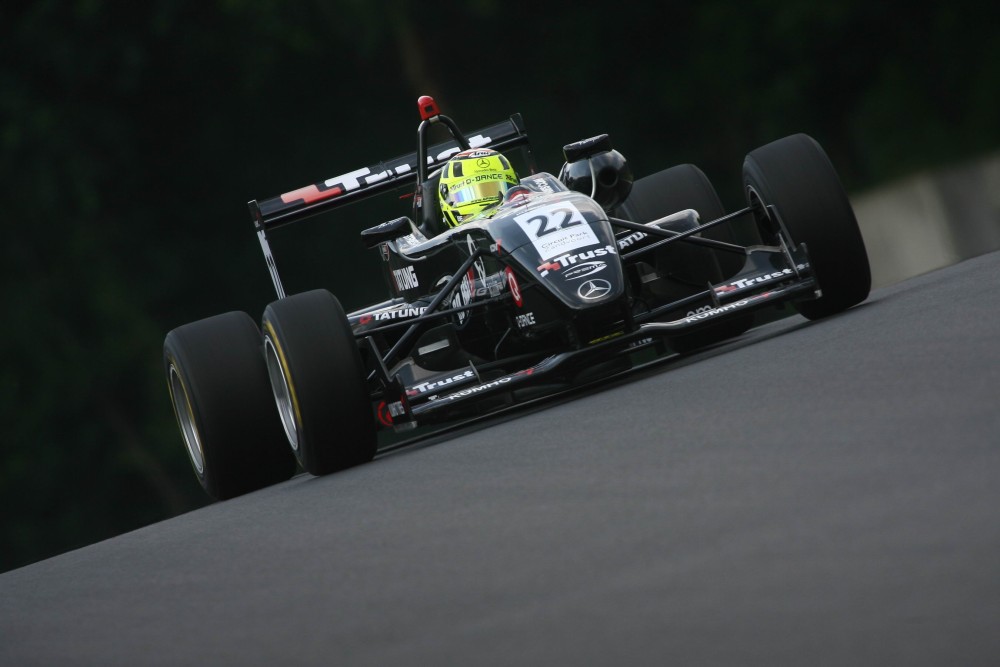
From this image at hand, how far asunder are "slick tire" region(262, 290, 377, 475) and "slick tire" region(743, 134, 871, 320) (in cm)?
210

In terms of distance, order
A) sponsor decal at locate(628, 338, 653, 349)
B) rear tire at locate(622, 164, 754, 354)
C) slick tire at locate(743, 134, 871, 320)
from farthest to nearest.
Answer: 1. rear tire at locate(622, 164, 754, 354)
2. slick tire at locate(743, 134, 871, 320)
3. sponsor decal at locate(628, 338, 653, 349)

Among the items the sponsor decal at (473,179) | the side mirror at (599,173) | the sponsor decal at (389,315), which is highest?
the sponsor decal at (473,179)

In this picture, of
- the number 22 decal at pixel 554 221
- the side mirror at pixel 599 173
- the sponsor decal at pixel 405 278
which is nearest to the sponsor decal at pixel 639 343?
the number 22 decal at pixel 554 221

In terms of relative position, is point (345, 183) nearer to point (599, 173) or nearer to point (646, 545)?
point (599, 173)

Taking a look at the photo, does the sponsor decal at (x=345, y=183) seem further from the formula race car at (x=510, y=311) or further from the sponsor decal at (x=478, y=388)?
the sponsor decal at (x=478, y=388)

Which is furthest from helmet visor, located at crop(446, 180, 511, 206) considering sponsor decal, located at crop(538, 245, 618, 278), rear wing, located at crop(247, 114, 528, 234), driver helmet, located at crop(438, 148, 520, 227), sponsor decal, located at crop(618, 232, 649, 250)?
sponsor decal, located at crop(538, 245, 618, 278)

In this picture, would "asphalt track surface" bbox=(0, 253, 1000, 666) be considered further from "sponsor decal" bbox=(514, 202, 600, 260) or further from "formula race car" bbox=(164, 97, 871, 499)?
"sponsor decal" bbox=(514, 202, 600, 260)

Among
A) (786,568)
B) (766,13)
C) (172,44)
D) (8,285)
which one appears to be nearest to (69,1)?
→ (172,44)

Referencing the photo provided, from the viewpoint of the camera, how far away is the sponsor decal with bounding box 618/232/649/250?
8133mm

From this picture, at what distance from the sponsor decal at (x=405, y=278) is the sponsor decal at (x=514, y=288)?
4.96 ft

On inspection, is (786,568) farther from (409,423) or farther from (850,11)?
(850,11)

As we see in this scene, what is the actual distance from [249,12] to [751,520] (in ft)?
75.1

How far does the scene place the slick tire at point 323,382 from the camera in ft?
23.2

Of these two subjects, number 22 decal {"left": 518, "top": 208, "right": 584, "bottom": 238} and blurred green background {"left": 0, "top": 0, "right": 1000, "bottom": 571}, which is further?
blurred green background {"left": 0, "top": 0, "right": 1000, "bottom": 571}
